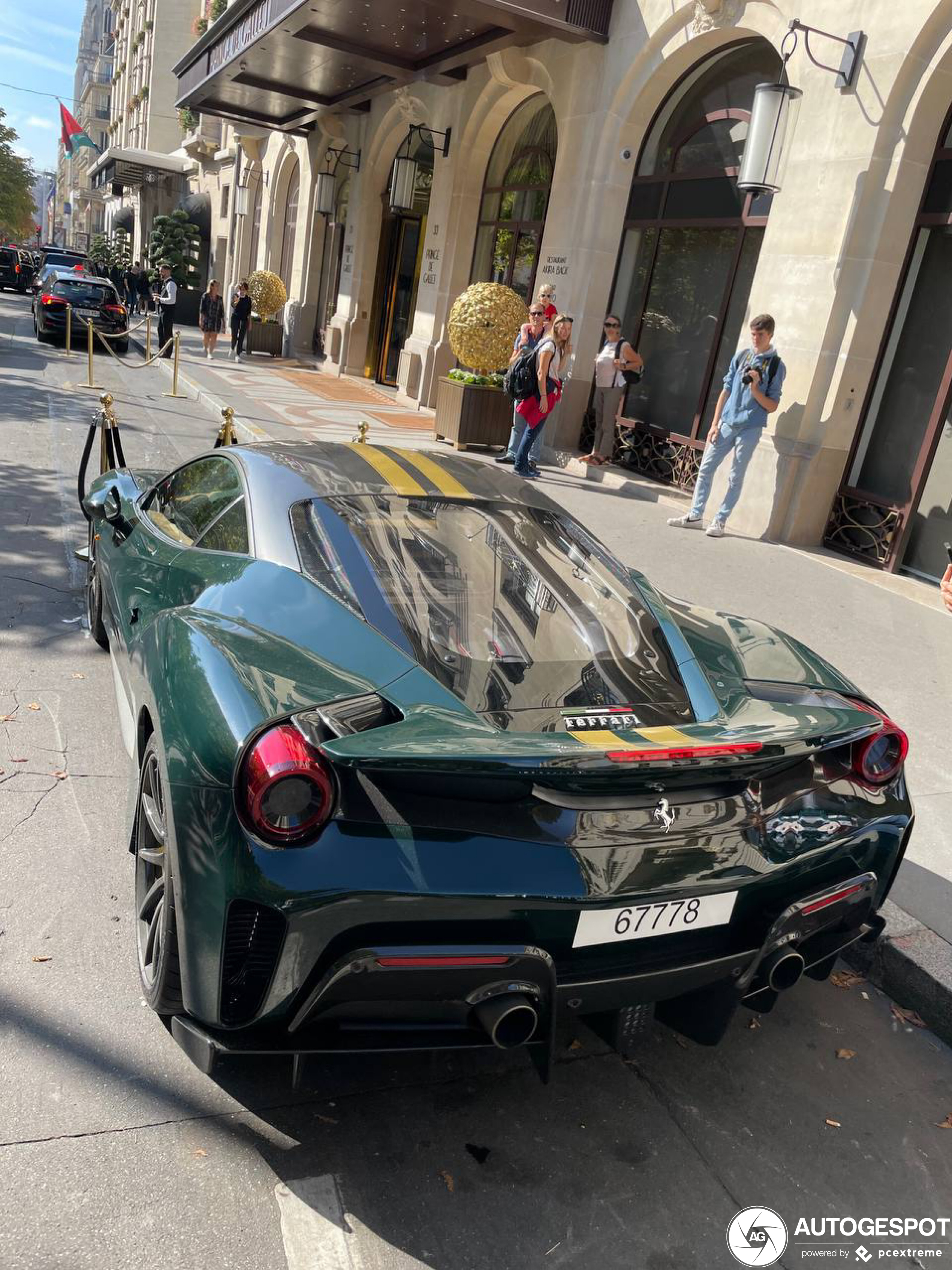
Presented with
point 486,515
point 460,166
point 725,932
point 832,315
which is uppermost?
point 460,166

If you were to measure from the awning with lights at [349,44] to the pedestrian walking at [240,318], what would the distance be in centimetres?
417

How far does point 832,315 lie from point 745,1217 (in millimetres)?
8728

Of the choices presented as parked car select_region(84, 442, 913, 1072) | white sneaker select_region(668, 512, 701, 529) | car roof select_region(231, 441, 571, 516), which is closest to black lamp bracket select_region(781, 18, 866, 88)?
white sneaker select_region(668, 512, 701, 529)

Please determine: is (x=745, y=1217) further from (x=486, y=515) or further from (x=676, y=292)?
(x=676, y=292)

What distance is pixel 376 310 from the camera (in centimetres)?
2228

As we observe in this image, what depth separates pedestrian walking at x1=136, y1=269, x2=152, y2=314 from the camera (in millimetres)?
31766

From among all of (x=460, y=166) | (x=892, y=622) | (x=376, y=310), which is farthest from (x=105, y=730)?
(x=376, y=310)

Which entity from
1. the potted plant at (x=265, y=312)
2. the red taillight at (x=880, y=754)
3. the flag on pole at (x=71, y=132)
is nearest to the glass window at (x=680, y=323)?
the red taillight at (x=880, y=754)

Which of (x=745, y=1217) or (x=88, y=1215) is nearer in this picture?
(x=88, y=1215)

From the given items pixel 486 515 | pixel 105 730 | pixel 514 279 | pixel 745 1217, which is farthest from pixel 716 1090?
pixel 514 279

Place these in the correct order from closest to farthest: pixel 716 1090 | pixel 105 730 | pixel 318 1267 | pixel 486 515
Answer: pixel 318 1267 < pixel 716 1090 < pixel 486 515 < pixel 105 730

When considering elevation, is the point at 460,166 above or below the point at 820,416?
above

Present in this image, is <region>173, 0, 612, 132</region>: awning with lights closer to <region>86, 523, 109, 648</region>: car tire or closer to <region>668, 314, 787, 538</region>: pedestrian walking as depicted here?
<region>668, 314, 787, 538</region>: pedestrian walking

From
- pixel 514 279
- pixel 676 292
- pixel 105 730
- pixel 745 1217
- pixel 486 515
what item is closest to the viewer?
pixel 745 1217
